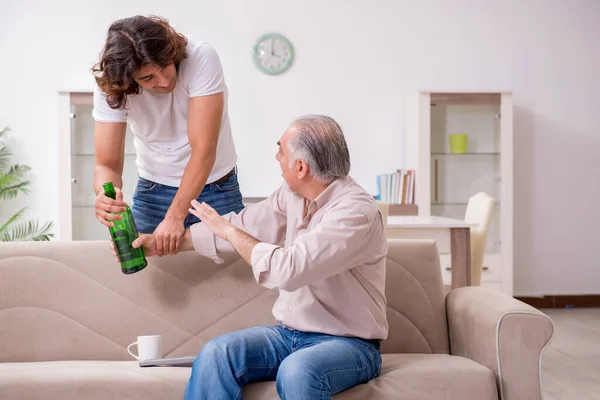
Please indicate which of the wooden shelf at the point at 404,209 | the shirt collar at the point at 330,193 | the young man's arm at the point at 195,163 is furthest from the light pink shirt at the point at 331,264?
the wooden shelf at the point at 404,209

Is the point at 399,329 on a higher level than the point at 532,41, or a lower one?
lower

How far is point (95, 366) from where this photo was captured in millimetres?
2340

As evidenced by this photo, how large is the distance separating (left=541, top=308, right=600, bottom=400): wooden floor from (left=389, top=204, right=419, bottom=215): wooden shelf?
1.27 meters

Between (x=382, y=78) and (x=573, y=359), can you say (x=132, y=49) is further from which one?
(x=382, y=78)

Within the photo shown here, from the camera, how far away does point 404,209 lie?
567 centimetres

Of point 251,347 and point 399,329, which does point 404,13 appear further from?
point 251,347

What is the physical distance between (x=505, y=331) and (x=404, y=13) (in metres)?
4.32

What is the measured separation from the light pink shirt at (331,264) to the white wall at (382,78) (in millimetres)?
3804

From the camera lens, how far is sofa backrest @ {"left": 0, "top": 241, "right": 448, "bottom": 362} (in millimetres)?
2543

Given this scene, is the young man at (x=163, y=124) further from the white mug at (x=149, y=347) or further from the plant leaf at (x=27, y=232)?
the plant leaf at (x=27, y=232)

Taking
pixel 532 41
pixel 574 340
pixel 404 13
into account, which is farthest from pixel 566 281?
pixel 404 13

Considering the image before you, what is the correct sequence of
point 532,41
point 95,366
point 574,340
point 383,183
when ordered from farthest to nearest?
point 532,41
point 383,183
point 574,340
point 95,366

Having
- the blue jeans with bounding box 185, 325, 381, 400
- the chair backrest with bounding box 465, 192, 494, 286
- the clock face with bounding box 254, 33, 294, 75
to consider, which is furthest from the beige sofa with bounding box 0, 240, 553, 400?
the clock face with bounding box 254, 33, 294, 75

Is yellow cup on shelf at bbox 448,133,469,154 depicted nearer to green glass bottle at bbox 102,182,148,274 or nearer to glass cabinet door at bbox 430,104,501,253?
glass cabinet door at bbox 430,104,501,253
